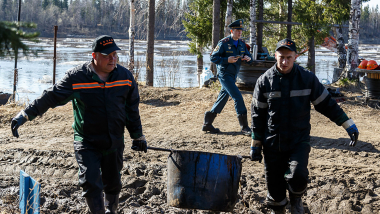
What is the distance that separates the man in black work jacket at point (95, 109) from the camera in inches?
147

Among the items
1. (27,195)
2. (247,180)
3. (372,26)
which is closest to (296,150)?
(247,180)

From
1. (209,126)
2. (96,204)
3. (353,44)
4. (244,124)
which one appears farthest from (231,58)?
(353,44)

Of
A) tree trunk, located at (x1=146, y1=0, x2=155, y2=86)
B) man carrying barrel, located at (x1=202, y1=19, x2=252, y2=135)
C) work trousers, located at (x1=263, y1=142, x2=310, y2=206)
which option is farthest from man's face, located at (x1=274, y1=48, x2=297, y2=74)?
tree trunk, located at (x1=146, y1=0, x2=155, y2=86)

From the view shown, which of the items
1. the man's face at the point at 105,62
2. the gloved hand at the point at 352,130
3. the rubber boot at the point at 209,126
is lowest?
the rubber boot at the point at 209,126

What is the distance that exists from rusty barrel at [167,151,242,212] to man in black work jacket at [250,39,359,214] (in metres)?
0.42

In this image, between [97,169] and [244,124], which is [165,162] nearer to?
[244,124]

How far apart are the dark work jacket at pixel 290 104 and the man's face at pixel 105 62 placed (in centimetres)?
137

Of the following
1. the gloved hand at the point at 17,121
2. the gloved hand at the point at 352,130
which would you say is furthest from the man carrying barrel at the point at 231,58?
the gloved hand at the point at 17,121

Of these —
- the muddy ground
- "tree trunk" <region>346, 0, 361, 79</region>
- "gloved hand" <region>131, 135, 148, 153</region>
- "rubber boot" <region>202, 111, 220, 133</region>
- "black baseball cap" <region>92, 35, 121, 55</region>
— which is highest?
"tree trunk" <region>346, 0, 361, 79</region>

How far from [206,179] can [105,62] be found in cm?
138

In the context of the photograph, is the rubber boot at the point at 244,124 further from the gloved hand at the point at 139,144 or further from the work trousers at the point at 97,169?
the work trousers at the point at 97,169

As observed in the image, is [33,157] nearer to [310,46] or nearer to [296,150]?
[296,150]

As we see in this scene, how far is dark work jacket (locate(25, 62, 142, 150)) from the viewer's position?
3764mm

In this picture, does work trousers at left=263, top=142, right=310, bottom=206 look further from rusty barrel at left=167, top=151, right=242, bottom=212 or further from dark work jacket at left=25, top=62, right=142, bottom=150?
dark work jacket at left=25, top=62, right=142, bottom=150
